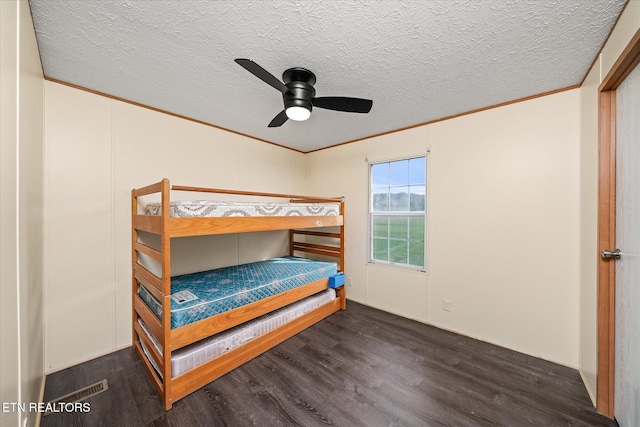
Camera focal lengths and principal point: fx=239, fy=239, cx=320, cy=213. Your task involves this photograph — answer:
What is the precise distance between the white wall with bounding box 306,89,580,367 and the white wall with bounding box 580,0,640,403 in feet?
0.29

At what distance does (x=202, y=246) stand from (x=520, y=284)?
3.20 metres

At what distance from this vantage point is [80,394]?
1.64 meters

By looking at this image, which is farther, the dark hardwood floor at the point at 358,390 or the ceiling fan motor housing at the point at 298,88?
the ceiling fan motor housing at the point at 298,88

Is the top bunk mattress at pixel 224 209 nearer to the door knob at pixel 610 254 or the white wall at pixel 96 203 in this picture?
the white wall at pixel 96 203

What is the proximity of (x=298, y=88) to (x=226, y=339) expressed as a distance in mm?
1998

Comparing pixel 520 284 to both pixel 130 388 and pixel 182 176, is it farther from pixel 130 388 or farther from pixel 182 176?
pixel 182 176

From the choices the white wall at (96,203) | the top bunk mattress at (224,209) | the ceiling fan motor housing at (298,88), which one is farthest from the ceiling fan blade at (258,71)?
the white wall at (96,203)

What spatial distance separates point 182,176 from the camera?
257 centimetres

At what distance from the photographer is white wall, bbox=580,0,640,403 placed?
1589 millimetres

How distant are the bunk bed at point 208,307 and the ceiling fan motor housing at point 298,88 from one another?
853mm

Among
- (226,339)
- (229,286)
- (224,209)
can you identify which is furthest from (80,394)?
(224,209)

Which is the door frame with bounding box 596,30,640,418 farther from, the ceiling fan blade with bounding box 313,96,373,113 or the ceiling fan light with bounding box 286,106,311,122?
the ceiling fan light with bounding box 286,106,311,122

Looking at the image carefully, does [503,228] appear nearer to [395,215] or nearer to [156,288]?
[395,215]

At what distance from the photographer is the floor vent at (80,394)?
1.56 m
